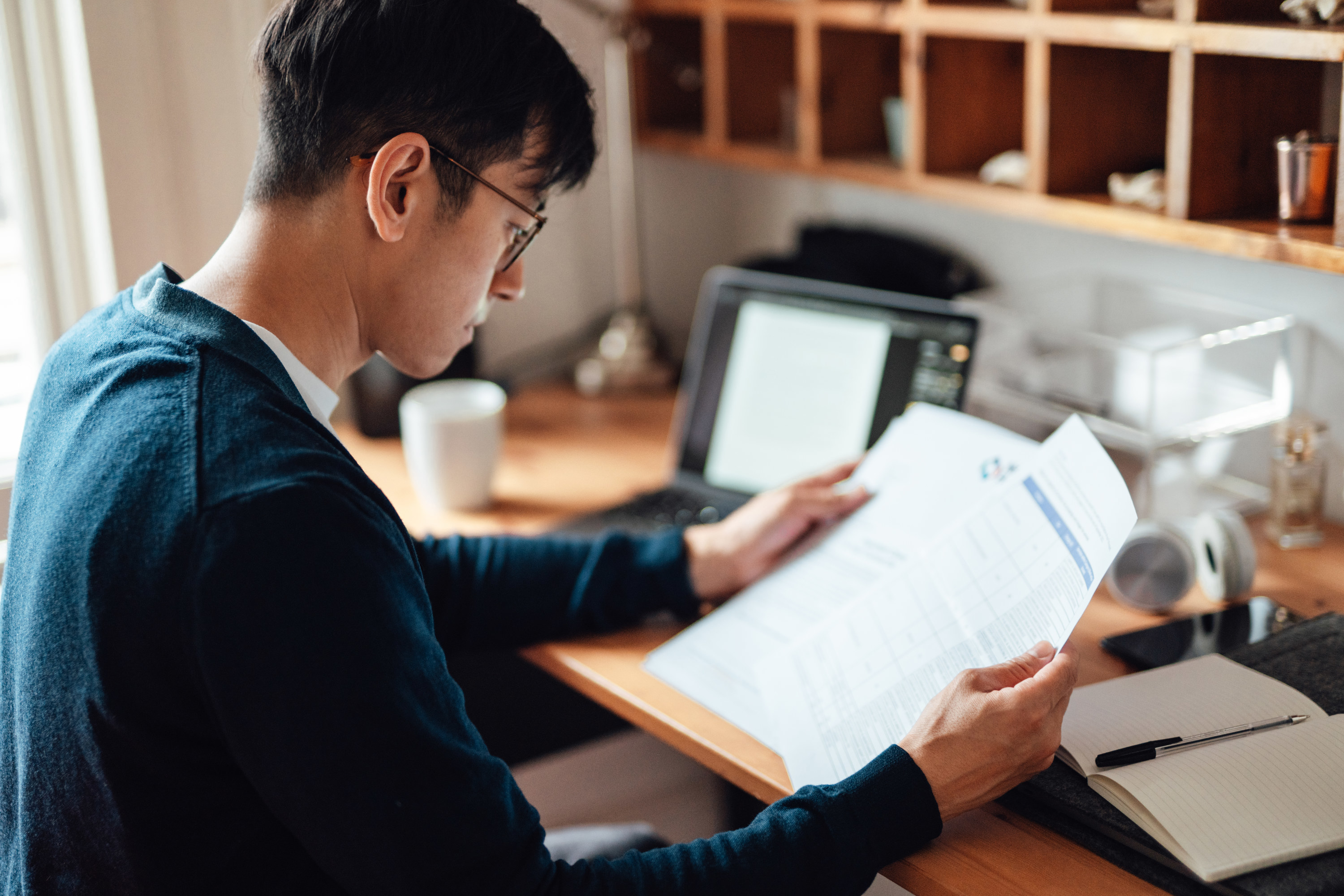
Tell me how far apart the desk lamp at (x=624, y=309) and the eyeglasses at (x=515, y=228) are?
0.91m

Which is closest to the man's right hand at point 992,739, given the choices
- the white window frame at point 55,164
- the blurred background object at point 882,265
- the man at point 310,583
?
the man at point 310,583

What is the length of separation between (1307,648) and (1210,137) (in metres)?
0.53

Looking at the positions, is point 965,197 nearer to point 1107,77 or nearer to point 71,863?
point 1107,77

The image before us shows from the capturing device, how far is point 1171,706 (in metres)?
0.99

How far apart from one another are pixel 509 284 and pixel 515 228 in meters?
0.08

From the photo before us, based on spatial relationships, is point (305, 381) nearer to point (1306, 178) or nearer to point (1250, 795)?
point (1250, 795)

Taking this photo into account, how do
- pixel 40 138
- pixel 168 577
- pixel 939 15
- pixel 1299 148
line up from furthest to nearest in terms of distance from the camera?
1. pixel 40 138
2. pixel 939 15
3. pixel 1299 148
4. pixel 168 577

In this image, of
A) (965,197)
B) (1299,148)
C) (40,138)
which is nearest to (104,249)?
(40,138)

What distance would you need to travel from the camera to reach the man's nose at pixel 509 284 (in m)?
1.11

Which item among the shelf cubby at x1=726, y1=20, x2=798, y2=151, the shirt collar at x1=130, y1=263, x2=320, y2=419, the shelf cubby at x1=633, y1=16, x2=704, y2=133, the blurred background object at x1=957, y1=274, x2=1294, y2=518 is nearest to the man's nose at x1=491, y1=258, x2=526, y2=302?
the shirt collar at x1=130, y1=263, x2=320, y2=419

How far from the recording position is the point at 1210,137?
1.26 meters

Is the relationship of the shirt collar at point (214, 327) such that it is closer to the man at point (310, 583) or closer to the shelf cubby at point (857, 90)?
the man at point (310, 583)

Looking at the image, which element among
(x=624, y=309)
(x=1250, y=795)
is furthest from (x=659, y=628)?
(x=624, y=309)

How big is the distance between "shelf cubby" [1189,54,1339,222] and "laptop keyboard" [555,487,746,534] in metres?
0.65
